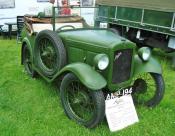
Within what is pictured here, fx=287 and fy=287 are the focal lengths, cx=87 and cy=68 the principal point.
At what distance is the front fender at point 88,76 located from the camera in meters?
3.50

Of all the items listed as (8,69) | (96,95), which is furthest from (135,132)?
(8,69)

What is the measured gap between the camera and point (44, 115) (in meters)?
4.16

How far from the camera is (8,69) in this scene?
20.6 ft

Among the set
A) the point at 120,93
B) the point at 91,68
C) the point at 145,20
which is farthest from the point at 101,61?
the point at 145,20

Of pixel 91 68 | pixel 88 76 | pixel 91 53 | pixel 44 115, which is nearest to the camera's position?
pixel 88 76

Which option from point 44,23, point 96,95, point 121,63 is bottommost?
point 96,95

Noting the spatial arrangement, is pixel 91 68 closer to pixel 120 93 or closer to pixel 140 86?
pixel 120 93

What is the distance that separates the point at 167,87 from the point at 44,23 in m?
2.66

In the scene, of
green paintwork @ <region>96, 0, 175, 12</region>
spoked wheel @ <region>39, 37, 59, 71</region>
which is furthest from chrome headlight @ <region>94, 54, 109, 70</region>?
green paintwork @ <region>96, 0, 175, 12</region>

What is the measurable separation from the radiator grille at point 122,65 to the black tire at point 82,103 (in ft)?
1.49

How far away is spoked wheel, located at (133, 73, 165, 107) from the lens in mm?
4277

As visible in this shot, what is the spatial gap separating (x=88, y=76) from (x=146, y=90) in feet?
4.27

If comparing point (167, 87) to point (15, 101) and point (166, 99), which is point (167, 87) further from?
point (15, 101)

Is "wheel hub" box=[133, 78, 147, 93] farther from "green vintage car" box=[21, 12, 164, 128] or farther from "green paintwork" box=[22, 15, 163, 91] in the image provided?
"green paintwork" box=[22, 15, 163, 91]
